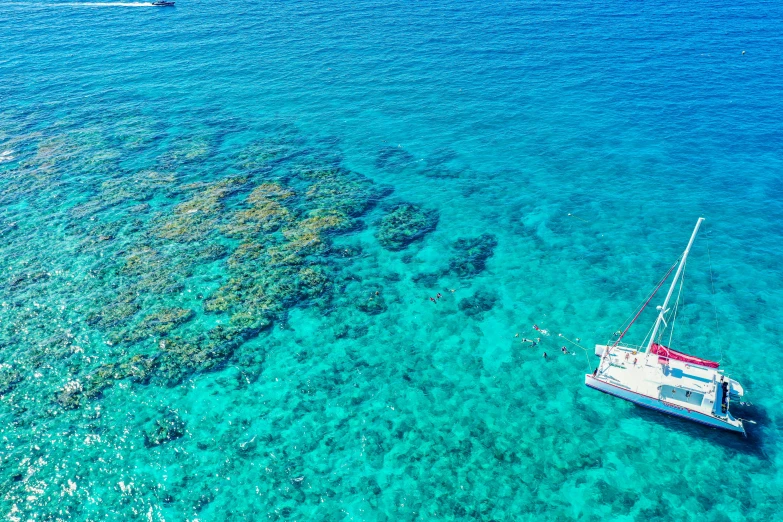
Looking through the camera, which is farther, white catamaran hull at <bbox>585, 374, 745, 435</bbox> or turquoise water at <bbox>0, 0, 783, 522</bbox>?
white catamaran hull at <bbox>585, 374, 745, 435</bbox>

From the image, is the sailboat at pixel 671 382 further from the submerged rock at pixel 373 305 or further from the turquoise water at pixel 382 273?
the submerged rock at pixel 373 305

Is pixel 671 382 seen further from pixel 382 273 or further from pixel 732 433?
pixel 382 273

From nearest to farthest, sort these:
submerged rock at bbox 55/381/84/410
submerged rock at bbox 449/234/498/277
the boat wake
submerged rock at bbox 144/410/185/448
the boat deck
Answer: the boat deck → submerged rock at bbox 144/410/185/448 → submerged rock at bbox 55/381/84/410 → submerged rock at bbox 449/234/498/277 → the boat wake

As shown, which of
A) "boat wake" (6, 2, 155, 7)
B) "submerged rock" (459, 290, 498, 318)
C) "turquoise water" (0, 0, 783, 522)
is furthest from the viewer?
"boat wake" (6, 2, 155, 7)

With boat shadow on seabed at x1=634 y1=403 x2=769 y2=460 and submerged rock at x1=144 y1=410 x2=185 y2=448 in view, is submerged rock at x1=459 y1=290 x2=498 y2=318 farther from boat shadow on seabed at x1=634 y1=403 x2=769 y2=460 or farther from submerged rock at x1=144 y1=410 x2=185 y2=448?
submerged rock at x1=144 y1=410 x2=185 y2=448

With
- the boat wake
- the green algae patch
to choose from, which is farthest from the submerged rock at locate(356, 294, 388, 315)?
the boat wake

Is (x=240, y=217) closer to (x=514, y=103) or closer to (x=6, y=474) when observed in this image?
(x=6, y=474)

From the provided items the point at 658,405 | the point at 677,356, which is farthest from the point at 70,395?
the point at 677,356
